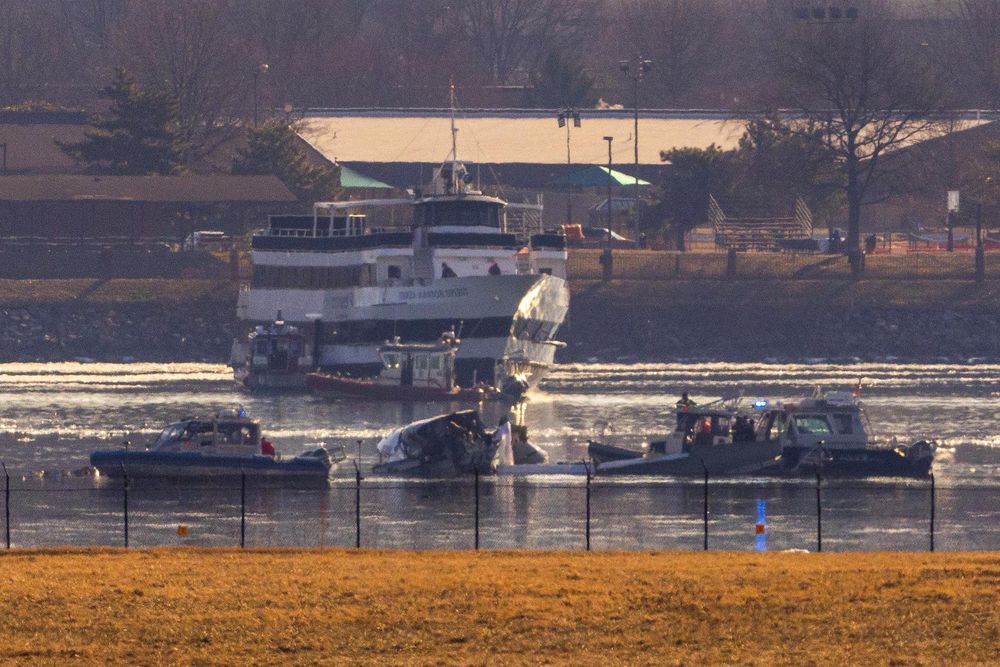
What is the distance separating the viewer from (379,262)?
9700cm

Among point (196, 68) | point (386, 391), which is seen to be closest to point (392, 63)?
point (196, 68)

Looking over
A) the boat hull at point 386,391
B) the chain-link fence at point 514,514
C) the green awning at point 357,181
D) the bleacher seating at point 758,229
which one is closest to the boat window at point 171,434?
the chain-link fence at point 514,514

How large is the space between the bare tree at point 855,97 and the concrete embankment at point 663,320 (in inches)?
344

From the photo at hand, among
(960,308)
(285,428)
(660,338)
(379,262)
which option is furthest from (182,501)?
(960,308)

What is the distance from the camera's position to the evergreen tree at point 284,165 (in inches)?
5207

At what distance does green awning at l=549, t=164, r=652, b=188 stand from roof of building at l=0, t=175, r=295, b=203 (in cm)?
1944

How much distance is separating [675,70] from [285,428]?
12095 cm

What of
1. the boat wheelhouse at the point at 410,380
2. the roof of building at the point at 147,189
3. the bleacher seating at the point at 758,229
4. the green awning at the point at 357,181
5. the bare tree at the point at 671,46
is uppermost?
the bare tree at the point at 671,46

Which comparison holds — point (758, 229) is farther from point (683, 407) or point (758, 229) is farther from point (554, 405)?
point (683, 407)

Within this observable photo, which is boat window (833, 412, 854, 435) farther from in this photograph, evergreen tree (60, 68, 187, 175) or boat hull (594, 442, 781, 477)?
evergreen tree (60, 68, 187, 175)

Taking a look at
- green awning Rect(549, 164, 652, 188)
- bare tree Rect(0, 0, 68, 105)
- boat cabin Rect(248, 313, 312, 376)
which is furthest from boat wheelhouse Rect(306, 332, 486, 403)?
bare tree Rect(0, 0, 68, 105)

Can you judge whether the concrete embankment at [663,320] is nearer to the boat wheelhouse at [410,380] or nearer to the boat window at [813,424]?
the boat wheelhouse at [410,380]

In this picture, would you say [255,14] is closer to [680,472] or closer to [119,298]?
[119,298]

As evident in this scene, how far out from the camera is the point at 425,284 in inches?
3708
